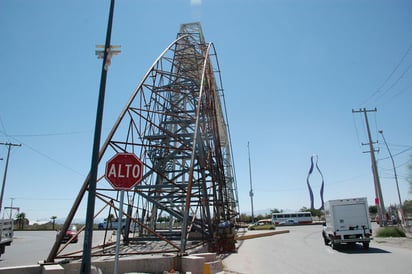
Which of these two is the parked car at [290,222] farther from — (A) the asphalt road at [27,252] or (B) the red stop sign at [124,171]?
(B) the red stop sign at [124,171]

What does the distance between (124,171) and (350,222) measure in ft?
49.9

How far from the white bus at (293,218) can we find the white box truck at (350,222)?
45338 mm

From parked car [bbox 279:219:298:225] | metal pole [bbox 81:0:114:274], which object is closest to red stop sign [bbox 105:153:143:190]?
metal pole [bbox 81:0:114:274]

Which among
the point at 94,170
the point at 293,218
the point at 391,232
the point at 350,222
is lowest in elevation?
the point at 391,232

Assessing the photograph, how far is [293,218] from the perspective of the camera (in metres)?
61.2

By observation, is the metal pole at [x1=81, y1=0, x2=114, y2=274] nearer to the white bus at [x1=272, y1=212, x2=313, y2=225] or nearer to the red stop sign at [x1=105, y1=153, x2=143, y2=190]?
the red stop sign at [x1=105, y1=153, x2=143, y2=190]

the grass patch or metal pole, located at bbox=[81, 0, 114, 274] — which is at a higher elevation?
metal pole, located at bbox=[81, 0, 114, 274]

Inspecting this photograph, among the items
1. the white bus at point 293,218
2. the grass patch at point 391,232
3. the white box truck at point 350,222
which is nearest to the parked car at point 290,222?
the white bus at point 293,218

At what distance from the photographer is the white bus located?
60478 mm

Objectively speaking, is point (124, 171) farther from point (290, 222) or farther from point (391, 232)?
point (290, 222)

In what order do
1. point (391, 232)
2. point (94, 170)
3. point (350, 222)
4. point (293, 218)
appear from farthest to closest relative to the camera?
1. point (293, 218)
2. point (391, 232)
3. point (350, 222)
4. point (94, 170)

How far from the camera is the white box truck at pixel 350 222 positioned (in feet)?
55.3

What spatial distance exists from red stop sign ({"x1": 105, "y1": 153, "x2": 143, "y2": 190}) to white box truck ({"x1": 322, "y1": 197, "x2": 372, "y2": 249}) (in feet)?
48.1

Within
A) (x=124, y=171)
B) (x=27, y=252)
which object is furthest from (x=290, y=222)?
(x=124, y=171)
